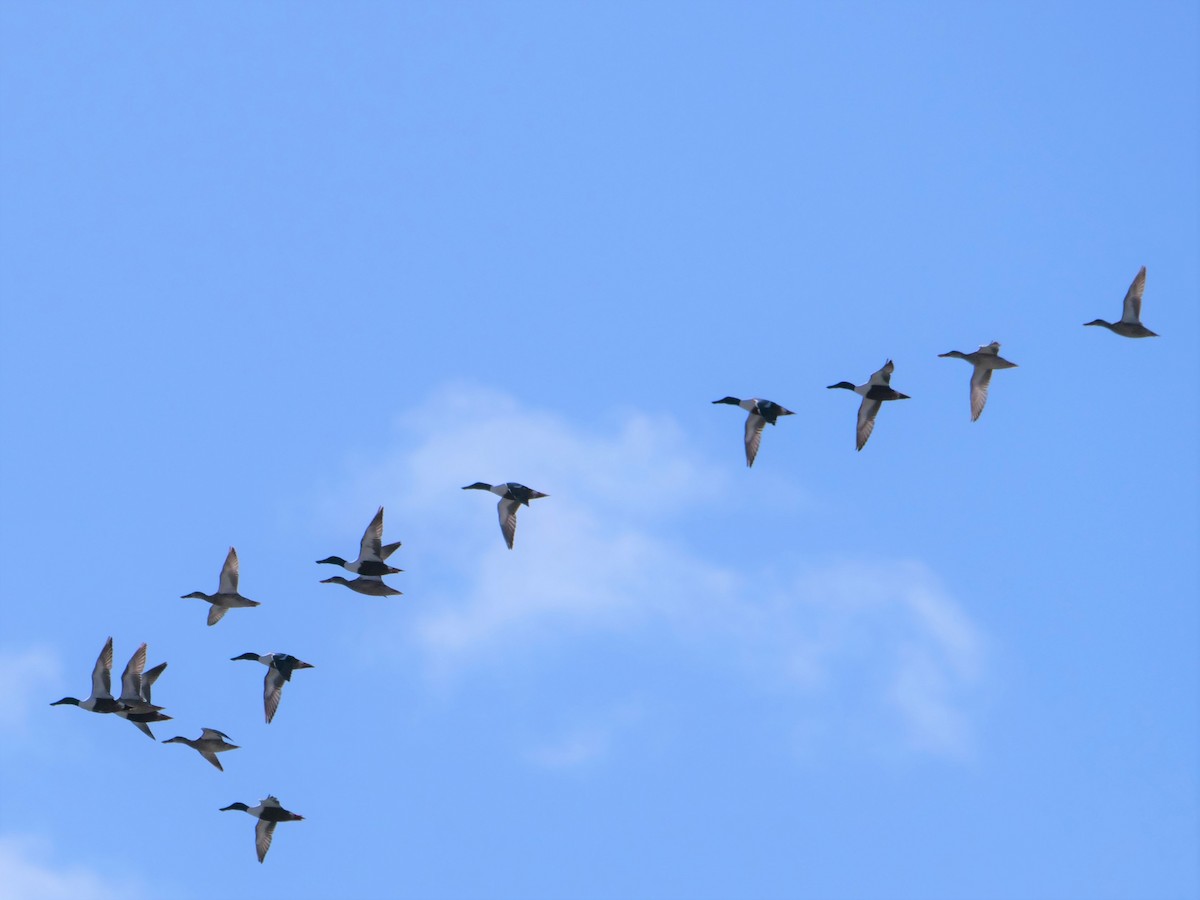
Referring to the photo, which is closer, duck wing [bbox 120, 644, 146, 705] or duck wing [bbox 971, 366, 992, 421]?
duck wing [bbox 120, 644, 146, 705]

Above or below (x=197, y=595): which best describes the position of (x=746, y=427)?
above

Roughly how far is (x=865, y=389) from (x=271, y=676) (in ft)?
62.5

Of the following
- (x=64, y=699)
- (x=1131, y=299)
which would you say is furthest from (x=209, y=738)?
(x=1131, y=299)

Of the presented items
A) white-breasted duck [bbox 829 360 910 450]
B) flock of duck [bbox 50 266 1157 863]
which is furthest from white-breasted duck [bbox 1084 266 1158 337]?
white-breasted duck [bbox 829 360 910 450]

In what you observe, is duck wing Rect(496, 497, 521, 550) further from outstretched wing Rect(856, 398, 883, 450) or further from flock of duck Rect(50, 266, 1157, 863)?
outstretched wing Rect(856, 398, 883, 450)

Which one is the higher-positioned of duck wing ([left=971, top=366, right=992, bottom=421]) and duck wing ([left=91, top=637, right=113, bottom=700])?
duck wing ([left=971, top=366, right=992, bottom=421])

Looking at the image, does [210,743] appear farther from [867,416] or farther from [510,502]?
[867,416]

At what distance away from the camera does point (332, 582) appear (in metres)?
51.3

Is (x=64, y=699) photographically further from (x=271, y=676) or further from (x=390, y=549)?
(x=390, y=549)

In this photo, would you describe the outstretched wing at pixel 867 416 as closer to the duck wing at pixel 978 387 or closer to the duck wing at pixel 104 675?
the duck wing at pixel 978 387

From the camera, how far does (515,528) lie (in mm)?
49188

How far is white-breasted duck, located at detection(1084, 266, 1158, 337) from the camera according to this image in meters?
49.9

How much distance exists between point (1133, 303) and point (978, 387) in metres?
5.12

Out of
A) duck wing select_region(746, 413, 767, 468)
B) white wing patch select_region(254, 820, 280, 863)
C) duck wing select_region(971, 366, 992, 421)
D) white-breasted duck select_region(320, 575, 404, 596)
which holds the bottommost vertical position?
white wing patch select_region(254, 820, 280, 863)
